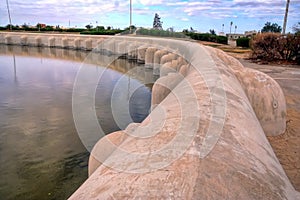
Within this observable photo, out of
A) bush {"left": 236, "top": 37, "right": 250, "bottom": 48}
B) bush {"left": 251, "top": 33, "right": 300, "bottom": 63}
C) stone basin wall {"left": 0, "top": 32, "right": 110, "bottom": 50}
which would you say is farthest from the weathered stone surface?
stone basin wall {"left": 0, "top": 32, "right": 110, "bottom": 50}

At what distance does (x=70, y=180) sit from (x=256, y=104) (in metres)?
3.04

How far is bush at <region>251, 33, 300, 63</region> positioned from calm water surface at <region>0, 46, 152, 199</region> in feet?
23.0

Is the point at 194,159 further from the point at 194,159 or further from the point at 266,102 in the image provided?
the point at 266,102

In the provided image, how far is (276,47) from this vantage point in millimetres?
13461

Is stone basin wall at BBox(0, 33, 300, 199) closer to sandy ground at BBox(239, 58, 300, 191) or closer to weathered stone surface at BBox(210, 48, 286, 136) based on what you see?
sandy ground at BBox(239, 58, 300, 191)

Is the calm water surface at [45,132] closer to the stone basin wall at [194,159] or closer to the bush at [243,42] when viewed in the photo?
the stone basin wall at [194,159]

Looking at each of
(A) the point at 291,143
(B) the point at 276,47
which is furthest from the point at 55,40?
(A) the point at 291,143

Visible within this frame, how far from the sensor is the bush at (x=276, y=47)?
12.8m

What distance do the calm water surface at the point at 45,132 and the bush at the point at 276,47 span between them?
23.0 feet

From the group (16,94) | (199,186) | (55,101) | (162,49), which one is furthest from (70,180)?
(162,49)

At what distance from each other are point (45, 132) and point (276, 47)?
1204cm

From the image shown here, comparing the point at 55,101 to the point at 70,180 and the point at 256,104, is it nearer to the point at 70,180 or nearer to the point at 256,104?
the point at 70,180

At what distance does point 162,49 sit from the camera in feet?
46.5

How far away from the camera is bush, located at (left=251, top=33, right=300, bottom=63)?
12.8 m
